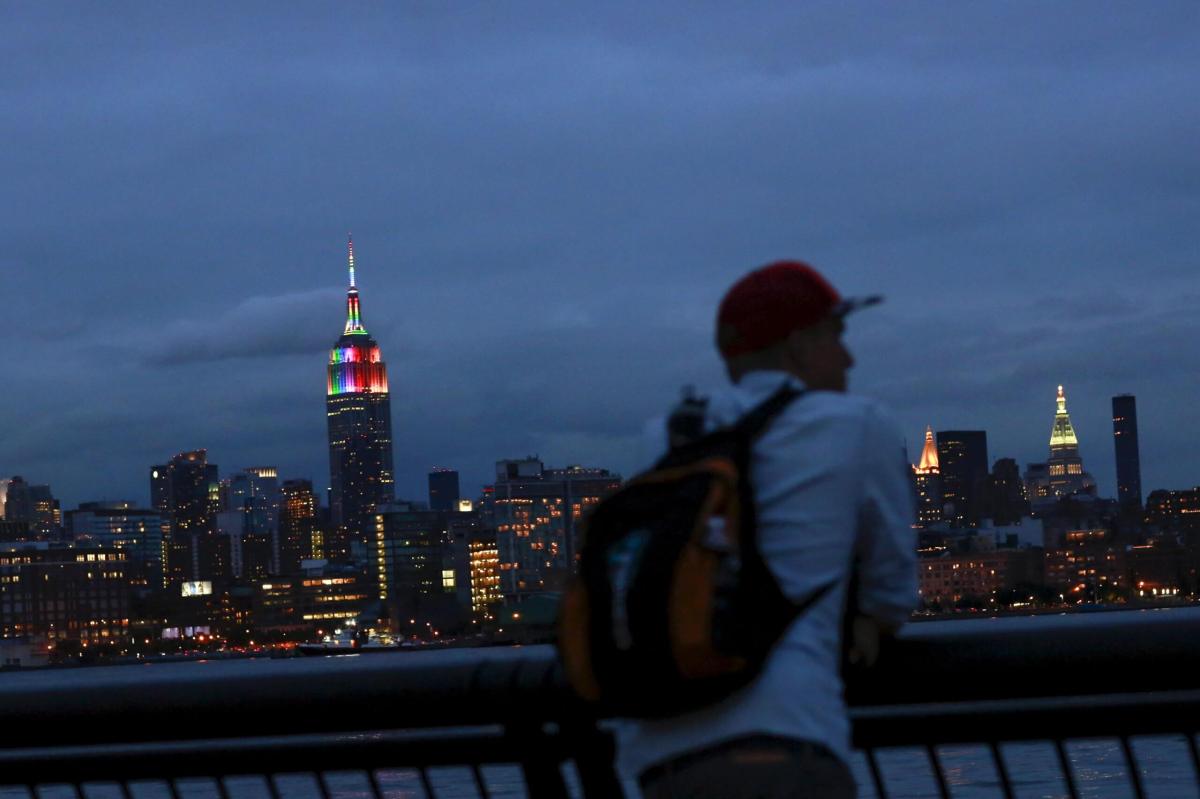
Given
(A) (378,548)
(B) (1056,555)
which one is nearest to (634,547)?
(B) (1056,555)

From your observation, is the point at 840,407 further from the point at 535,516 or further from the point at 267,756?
the point at 535,516

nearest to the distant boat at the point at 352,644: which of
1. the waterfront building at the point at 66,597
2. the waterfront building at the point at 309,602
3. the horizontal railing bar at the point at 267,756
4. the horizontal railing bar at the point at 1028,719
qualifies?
the waterfront building at the point at 309,602

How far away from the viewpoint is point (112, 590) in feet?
538

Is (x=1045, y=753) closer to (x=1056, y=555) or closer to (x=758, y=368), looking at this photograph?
(x=758, y=368)

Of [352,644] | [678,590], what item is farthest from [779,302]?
[352,644]

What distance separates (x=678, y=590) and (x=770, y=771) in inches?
13.3

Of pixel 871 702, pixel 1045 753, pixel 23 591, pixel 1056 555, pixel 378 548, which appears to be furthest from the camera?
pixel 378 548

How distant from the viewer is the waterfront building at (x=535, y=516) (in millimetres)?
159500

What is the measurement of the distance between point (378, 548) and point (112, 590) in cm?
3124

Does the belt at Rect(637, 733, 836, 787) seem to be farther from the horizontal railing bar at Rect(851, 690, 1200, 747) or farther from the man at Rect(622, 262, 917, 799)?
the horizontal railing bar at Rect(851, 690, 1200, 747)

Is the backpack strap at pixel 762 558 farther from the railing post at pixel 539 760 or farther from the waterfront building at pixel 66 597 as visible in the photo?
the waterfront building at pixel 66 597

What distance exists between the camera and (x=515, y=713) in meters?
3.79

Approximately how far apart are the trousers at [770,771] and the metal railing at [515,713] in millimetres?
507

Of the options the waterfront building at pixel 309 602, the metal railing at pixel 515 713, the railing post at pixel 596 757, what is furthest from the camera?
the waterfront building at pixel 309 602
